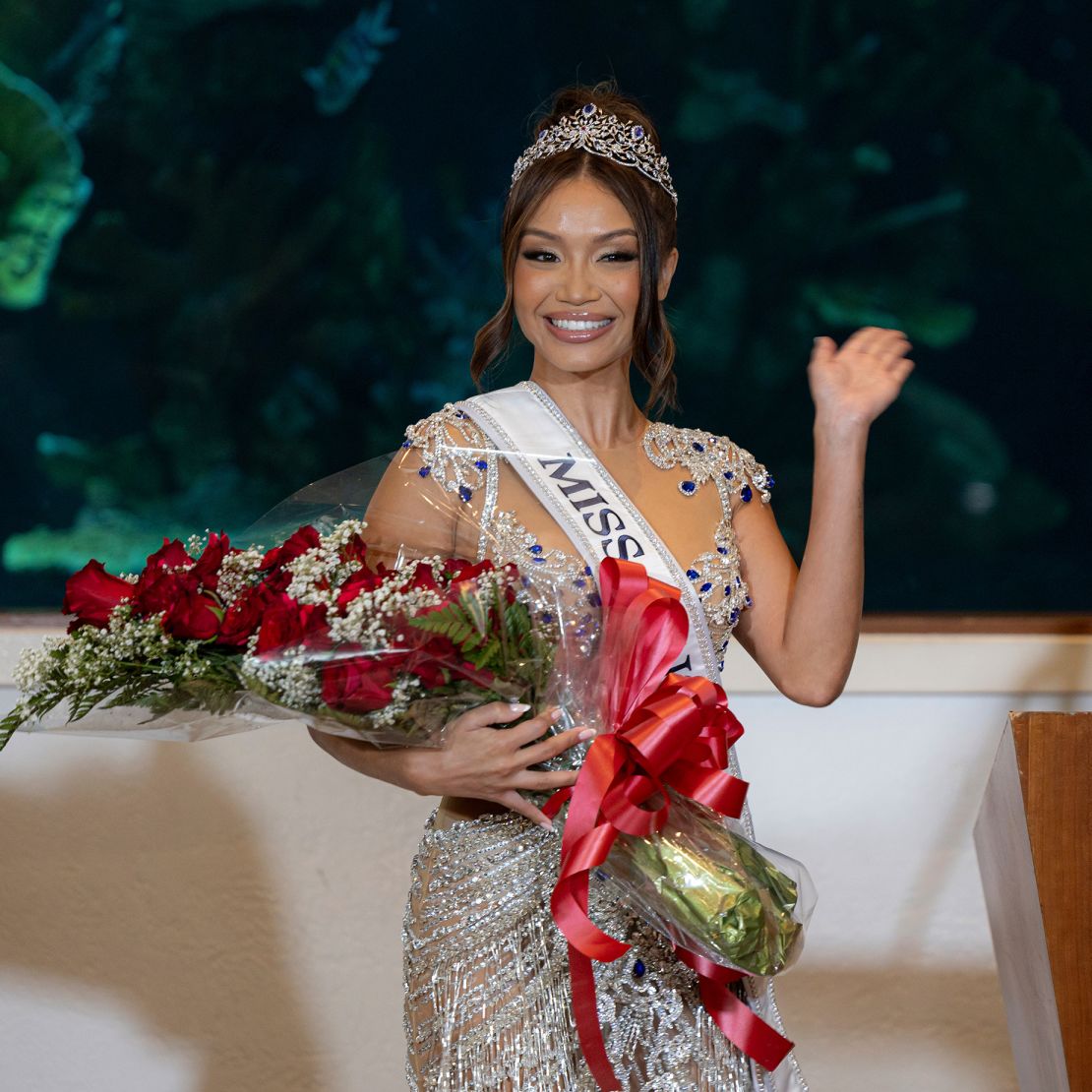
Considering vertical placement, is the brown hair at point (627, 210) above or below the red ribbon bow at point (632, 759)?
above

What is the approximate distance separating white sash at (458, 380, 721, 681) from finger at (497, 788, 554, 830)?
10.5 inches

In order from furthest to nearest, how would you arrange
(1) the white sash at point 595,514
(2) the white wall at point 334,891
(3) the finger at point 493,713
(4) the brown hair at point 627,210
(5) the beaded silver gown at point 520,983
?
(2) the white wall at point 334,891, (4) the brown hair at point 627,210, (1) the white sash at point 595,514, (5) the beaded silver gown at point 520,983, (3) the finger at point 493,713

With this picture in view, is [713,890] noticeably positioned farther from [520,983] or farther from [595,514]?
[595,514]

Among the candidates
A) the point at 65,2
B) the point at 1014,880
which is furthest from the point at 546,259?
the point at 65,2

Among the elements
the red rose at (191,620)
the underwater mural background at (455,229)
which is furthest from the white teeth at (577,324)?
the underwater mural background at (455,229)

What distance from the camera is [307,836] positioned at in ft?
8.35

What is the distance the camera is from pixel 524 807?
1370 millimetres

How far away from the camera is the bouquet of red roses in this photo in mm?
1215

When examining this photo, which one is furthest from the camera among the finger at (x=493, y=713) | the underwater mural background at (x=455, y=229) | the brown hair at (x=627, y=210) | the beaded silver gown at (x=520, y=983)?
the underwater mural background at (x=455, y=229)

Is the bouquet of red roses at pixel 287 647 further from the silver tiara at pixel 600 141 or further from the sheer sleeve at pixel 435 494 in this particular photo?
the silver tiara at pixel 600 141

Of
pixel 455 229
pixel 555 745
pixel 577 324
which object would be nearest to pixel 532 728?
pixel 555 745

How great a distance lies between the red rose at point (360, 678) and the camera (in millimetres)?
1219

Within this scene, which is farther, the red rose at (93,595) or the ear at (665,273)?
the ear at (665,273)

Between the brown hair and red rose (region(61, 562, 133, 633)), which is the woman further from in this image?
red rose (region(61, 562, 133, 633))
